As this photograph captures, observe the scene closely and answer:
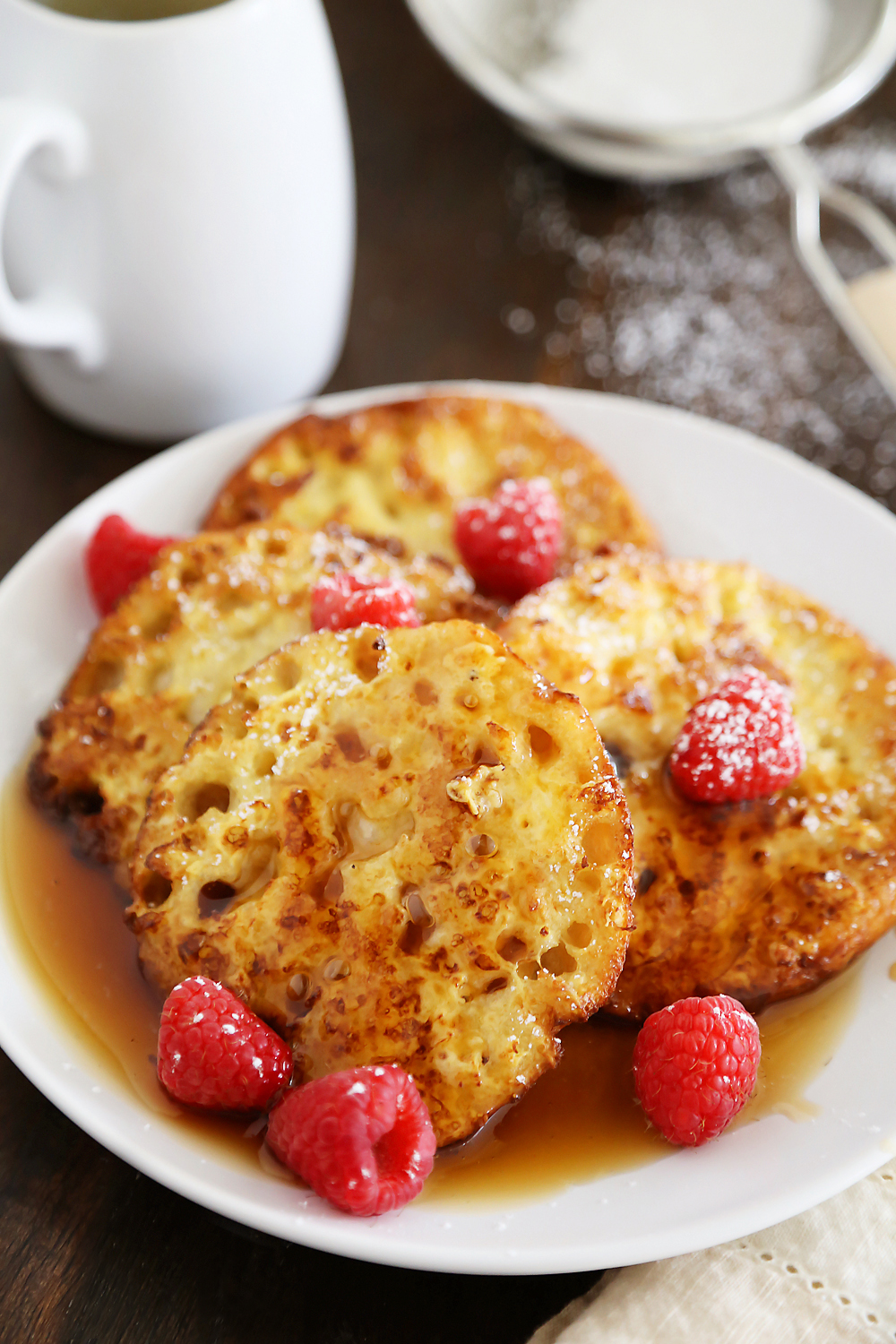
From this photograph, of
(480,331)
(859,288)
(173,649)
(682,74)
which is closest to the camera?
(173,649)

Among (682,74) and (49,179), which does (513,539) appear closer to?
(49,179)

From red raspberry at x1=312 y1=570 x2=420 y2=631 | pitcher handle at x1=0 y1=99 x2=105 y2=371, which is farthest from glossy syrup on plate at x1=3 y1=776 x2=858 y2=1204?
pitcher handle at x1=0 y1=99 x2=105 y2=371

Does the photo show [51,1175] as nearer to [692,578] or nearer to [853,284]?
[692,578]

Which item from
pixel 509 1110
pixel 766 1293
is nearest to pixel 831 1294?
pixel 766 1293

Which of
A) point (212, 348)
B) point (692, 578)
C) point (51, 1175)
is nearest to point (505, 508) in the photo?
point (692, 578)

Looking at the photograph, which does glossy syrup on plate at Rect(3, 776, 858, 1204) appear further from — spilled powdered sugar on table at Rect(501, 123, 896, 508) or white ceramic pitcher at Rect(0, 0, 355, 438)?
spilled powdered sugar on table at Rect(501, 123, 896, 508)

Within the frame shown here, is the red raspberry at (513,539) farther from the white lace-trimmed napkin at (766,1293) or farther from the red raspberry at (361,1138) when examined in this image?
the white lace-trimmed napkin at (766,1293)
